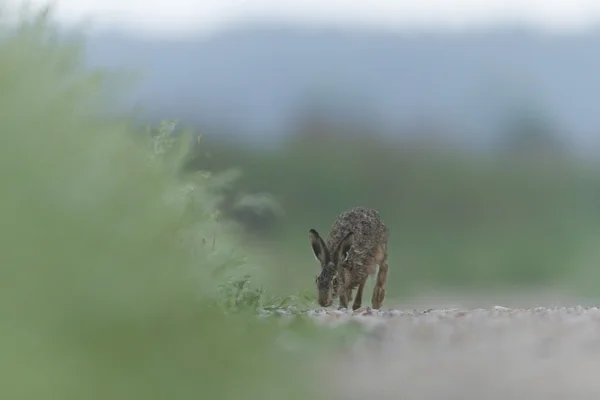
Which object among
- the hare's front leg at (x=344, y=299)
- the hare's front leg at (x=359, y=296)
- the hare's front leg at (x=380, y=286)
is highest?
the hare's front leg at (x=380, y=286)

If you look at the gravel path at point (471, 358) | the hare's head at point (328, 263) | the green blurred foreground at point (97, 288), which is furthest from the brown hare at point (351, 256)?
the green blurred foreground at point (97, 288)

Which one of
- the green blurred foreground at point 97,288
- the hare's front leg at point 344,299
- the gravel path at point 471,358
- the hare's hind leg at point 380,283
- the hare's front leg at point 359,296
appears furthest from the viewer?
the hare's hind leg at point 380,283

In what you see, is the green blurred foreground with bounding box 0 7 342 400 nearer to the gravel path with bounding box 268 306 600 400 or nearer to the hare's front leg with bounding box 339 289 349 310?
the gravel path with bounding box 268 306 600 400

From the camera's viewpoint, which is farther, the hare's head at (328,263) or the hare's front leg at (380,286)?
the hare's front leg at (380,286)

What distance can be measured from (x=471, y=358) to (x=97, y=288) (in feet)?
6.78

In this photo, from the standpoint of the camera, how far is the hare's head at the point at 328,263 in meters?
10.4

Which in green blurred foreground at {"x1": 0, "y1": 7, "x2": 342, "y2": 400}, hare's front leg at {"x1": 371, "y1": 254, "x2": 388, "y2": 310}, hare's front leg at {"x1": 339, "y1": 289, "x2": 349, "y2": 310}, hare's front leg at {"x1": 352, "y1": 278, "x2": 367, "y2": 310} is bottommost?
green blurred foreground at {"x1": 0, "y1": 7, "x2": 342, "y2": 400}

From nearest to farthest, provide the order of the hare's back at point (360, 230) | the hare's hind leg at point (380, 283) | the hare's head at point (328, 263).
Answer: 1. the hare's head at point (328, 263)
2. the hare's back at point (360, 230)
3. the hare's hind leg at point (380, 283)

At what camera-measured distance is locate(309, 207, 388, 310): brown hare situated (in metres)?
10.5

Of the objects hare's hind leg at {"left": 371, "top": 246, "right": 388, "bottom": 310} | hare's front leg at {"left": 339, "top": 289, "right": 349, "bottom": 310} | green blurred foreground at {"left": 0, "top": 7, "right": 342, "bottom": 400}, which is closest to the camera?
green blurred foreground at {"left": 0, "top": 7, "right": 342, "bottom": 400}

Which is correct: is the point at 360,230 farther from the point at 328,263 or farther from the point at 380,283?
the point at 380,283

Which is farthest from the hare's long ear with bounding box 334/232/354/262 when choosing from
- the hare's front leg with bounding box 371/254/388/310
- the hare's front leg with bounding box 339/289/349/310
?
the hare's front leg with bounding box 371/254/388/310

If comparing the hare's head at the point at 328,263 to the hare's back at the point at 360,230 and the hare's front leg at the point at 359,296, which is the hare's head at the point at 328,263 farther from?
the hare's front leg at the point at 359,296

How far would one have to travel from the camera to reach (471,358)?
6.56 metres
